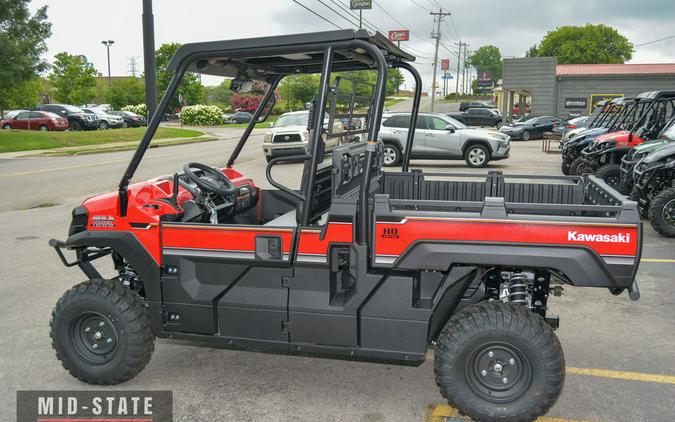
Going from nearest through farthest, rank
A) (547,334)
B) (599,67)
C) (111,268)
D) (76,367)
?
(547,334)
(76,367)
(111,268)
(599,67)

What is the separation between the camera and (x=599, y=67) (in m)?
42.5

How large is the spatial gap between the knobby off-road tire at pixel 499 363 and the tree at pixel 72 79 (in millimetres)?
61634

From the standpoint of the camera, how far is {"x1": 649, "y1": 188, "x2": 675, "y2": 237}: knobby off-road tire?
8.52 m

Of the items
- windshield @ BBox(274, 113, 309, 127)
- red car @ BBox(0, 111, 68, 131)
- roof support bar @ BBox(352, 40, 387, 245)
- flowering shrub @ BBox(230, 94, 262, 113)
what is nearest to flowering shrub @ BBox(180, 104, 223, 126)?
flowering shrub @ BBox(230, 94, 262, 113)

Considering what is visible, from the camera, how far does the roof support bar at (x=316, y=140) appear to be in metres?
3.54

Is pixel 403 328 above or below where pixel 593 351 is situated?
above

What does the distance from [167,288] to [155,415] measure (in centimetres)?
79

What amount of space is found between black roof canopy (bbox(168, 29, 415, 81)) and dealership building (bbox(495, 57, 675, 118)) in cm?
3931

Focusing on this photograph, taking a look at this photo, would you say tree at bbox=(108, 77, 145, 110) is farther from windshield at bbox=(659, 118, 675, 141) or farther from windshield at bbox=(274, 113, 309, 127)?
windshield at bbox=(659, 118, 675, 141)

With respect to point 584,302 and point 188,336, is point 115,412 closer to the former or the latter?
point 188,336

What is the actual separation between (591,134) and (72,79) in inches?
2181

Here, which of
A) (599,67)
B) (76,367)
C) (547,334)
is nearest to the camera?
(547,334)

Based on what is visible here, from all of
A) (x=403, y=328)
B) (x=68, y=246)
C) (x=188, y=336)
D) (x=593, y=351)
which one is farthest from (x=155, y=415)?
(x=593, y=351)

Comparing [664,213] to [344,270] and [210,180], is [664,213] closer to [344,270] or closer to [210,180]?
[344,270]
